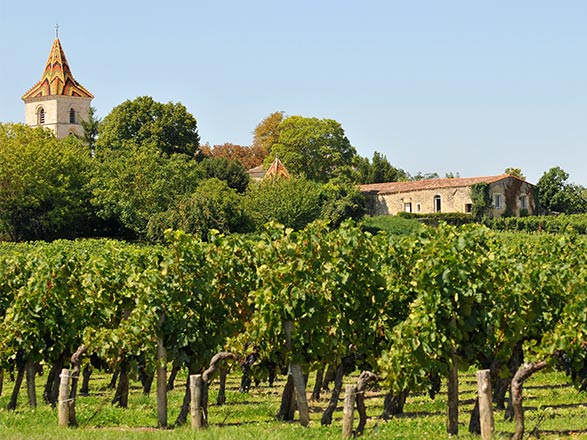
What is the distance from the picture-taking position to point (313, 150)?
9600cm

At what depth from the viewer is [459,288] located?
17.2 meters

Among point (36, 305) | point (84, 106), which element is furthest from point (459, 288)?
point (84, 106)

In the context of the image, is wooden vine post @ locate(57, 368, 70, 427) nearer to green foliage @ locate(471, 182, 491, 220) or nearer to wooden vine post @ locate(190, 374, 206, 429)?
wooden vine post @ locate(190, 374, 206, 429)

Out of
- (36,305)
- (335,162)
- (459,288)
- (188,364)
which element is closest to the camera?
(459,288)

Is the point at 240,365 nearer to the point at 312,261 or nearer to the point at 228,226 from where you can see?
the point at 312,261

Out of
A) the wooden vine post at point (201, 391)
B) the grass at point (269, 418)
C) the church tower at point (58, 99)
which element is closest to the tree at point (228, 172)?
the church tower at point (58, 99)

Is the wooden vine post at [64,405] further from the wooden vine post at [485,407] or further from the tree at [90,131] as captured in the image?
the tree at [90,131]

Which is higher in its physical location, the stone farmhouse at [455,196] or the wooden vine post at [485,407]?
the stone farmhouse at [455,196]

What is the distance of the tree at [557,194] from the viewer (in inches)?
3403

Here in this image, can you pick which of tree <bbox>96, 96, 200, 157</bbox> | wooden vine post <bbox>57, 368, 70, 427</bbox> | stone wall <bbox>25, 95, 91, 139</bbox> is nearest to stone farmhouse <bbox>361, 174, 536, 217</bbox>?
tree <bbox>96, 96, 200, 157</bbox>

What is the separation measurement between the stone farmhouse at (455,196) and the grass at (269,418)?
5409cm

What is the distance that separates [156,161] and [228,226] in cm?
885

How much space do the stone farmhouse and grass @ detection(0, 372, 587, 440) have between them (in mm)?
54093

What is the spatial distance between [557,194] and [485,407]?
242 feet
